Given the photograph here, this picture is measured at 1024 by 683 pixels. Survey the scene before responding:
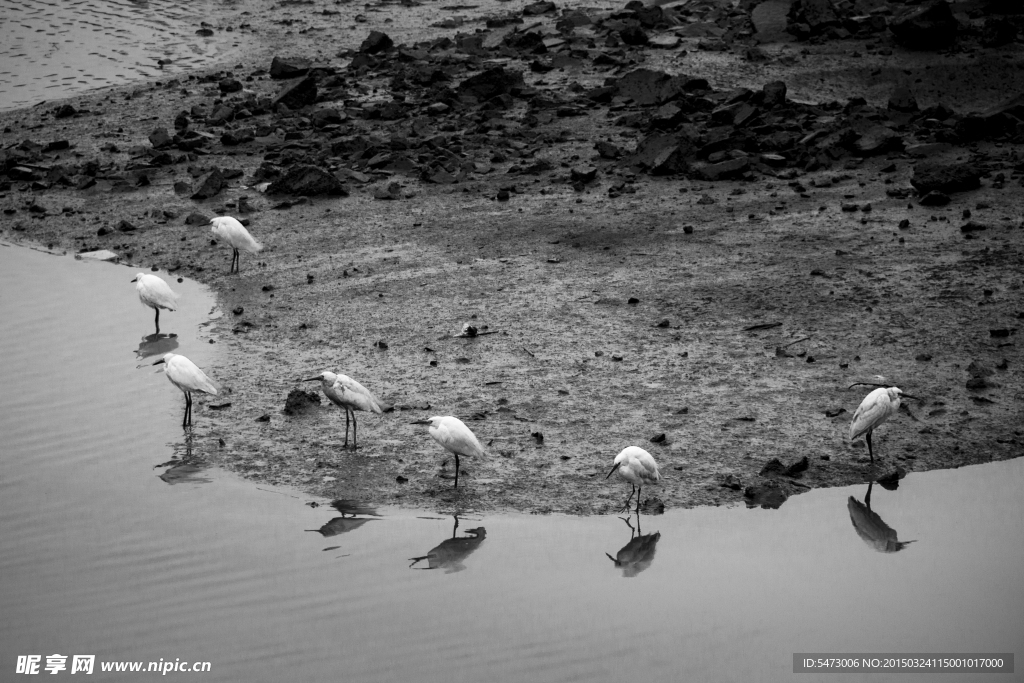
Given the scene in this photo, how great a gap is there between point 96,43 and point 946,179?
19.3 metres

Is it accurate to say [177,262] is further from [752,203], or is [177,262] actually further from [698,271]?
[752,203]

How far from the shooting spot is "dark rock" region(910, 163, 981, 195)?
1248 centimetres

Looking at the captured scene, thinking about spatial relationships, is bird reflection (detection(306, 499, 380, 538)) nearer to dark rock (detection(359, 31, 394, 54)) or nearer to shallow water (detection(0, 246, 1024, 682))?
shallow water (detection(0, 246, 1024, 682))

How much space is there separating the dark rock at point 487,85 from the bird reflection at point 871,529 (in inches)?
447

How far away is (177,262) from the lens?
12344 millimetres

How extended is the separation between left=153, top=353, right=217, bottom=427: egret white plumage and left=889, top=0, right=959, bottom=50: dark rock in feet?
46.1

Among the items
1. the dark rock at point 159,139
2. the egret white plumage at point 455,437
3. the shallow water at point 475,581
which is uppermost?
the dark rock at point 159,139

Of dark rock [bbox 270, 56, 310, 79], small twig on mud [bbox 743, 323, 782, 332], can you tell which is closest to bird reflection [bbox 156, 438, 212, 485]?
small twig on mud [bbox 743, 323, 782, 332]

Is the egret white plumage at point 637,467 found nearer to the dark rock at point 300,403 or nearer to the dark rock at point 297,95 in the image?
the dark rock at point 300,403

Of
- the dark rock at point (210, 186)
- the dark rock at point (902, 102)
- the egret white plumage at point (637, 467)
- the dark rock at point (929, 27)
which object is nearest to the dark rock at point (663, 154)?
the dark rock at point (902, 102)

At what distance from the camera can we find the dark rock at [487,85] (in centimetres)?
1722

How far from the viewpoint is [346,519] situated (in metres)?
7.20

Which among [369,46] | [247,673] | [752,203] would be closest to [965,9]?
[752,203]

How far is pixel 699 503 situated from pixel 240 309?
18.2 feet
